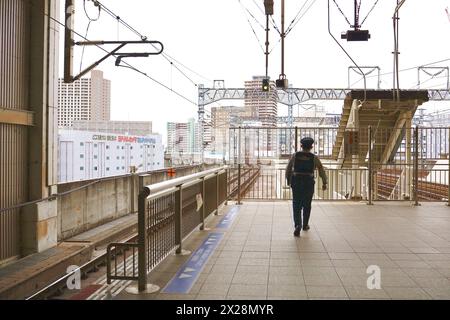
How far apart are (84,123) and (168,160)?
12089 mm

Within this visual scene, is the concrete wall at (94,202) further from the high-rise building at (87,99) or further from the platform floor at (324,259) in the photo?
the high-rise building at (87,99)

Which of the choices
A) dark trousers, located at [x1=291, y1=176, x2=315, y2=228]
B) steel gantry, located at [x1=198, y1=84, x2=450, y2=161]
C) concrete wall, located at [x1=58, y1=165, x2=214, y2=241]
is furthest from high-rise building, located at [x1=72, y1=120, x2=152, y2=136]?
dark trousers, located at [x1=291, y1=176, x2=315, y2=228]

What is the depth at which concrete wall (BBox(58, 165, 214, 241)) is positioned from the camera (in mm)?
9984

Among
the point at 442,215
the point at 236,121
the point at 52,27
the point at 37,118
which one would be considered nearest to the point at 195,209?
the point at 37,118

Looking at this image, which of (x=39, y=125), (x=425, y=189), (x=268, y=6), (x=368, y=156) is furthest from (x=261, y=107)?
(x=39, y=125)

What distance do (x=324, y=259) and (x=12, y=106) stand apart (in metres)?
4.91

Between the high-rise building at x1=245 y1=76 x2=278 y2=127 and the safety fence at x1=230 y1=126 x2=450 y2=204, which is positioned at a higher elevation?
the high-rise building at x1=245 y1=76 x2=278 y2=127

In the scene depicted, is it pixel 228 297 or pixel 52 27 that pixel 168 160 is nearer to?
pixel 52 27

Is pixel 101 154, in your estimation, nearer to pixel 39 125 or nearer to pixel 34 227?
pixel 39 125

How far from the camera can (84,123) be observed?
25812 mm

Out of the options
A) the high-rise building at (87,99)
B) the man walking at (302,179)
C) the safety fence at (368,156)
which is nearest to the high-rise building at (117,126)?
the high-rise building at (87,99)

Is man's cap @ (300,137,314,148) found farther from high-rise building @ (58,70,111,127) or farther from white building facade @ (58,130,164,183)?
high-rise building @ (58,70,111,127)

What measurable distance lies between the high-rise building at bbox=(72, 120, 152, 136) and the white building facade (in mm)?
2532

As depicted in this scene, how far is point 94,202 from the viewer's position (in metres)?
11.8
